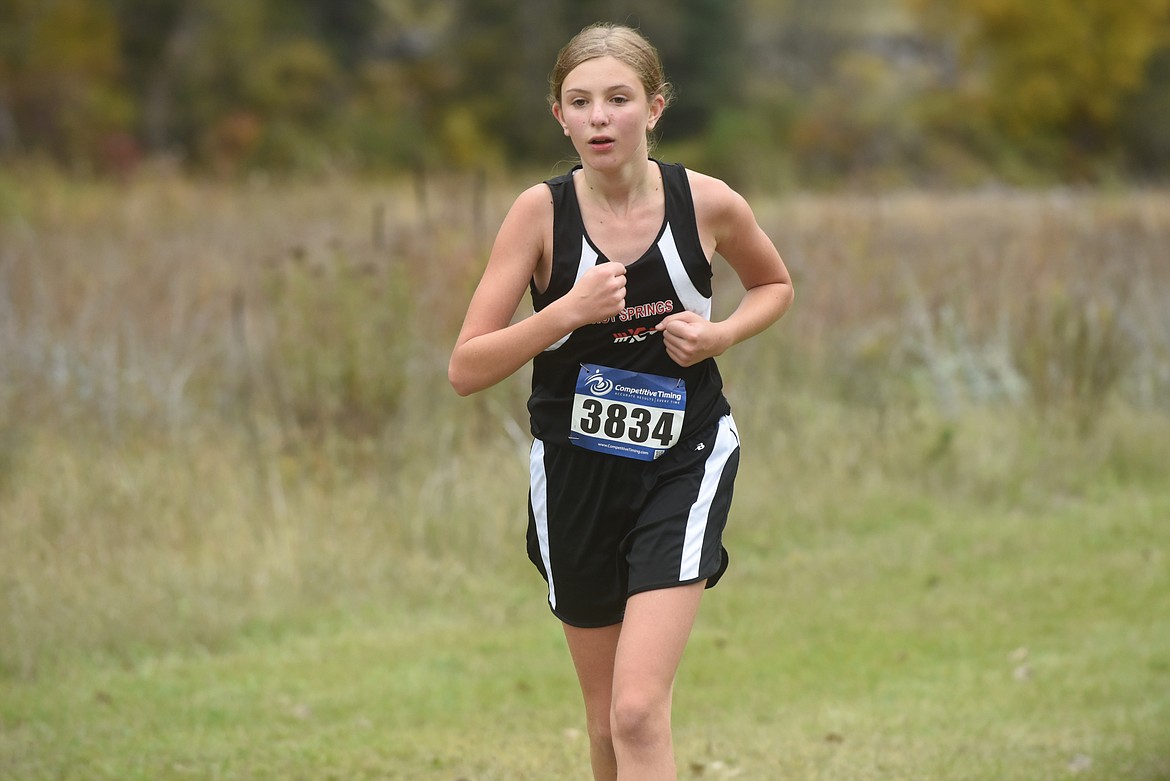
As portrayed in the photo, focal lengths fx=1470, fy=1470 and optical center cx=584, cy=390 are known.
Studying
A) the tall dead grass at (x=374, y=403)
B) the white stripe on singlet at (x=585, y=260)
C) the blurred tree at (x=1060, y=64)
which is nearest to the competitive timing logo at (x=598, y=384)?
the white stripe on singlet at (x=585, y=260)

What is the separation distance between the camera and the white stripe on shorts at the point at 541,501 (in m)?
3.42

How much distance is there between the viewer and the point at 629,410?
3.28 metres

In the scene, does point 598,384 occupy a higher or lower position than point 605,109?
lower

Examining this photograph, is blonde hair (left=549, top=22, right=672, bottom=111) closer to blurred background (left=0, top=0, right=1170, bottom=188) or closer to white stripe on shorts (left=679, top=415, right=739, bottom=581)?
white stripe on shorts (left=679, top=415, right=739, bottom=581)

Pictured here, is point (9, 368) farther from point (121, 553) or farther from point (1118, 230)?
point (1118, 230)

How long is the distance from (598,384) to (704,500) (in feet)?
1.17

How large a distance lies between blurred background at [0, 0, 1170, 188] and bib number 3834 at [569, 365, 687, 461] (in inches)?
877

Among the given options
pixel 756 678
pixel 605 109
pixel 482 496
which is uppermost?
pixel 605 109

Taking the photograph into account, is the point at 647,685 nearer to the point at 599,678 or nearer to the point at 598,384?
the point at 599,678

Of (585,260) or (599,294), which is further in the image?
(585,260)

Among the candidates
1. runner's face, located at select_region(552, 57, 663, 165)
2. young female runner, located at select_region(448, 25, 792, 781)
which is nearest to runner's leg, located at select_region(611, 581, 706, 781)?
young female runner, located at select_region(448, 25, 792, 781)

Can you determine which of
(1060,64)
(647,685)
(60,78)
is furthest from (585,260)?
(1060,64)

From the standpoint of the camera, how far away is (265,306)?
28.6 ft

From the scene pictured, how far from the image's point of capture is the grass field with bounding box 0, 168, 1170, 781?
5.16 meters
